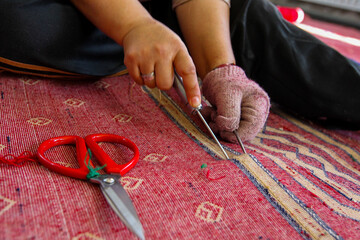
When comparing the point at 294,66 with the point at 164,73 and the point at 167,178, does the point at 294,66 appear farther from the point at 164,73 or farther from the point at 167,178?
the point at 167,178

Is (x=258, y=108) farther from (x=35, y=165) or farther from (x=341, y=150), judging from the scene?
(x=35, y=165)

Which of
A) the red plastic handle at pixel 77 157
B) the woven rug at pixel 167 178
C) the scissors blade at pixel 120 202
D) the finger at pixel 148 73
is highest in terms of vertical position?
the finger at pixel 148 73

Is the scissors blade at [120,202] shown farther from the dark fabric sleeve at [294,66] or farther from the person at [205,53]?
the dark fabric sleeve at [294,66]

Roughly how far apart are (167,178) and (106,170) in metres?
0.09

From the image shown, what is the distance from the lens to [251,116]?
0.63 metres

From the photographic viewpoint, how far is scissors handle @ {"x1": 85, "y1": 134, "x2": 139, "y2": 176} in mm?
464

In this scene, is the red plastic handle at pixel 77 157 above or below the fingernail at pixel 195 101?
below

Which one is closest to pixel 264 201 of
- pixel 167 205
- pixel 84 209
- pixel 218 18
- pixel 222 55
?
pixel 167 205

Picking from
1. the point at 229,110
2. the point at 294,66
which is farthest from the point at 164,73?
the point at 294,66

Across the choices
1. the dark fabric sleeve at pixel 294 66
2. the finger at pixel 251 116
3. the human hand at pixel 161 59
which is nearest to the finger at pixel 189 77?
the human hand at pixel 161 59

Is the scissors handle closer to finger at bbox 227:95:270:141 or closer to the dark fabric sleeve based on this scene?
finger at bbox 227:95:270:141

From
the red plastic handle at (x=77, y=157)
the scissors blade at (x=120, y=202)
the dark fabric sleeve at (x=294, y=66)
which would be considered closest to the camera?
Result: the scissors blade at (x=120, y=202)

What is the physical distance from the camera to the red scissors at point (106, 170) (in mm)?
359

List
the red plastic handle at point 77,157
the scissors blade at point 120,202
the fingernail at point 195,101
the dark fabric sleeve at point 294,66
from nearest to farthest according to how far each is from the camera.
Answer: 1. the scissors blade at point 120,202
2. the red plastic handle at point 77,157
3. the fingernail at point 195,101
4. the dark fabric sleeve at point 294,66
